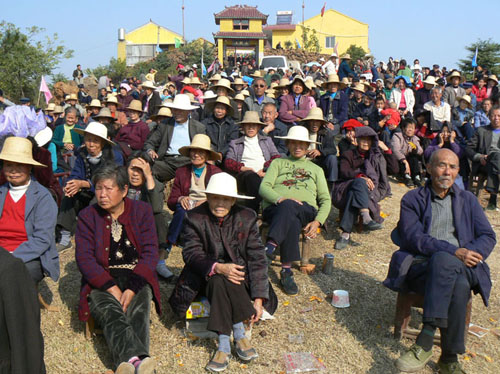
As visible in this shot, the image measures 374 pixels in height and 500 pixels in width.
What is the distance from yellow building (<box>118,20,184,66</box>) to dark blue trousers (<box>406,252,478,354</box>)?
5801 centimetres

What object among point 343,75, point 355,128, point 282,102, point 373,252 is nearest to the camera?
point 373,252

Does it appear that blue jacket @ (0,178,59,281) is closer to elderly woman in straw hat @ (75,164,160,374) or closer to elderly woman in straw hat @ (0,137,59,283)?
elderly woman in straw hat @ (0,137,59,283)

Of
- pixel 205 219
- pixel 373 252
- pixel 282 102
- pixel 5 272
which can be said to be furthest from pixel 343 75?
pixel 5 272

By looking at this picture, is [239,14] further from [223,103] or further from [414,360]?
[414,360]

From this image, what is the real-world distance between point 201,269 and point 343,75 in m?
15.7

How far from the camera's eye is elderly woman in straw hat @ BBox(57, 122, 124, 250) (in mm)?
5887

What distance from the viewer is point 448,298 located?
140 inches

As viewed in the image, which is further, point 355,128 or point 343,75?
point 343,75

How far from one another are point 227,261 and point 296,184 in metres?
1.94

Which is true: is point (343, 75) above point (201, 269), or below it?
above

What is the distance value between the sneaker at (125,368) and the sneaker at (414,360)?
2.09 meters

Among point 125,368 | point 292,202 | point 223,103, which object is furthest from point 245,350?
point 223,103

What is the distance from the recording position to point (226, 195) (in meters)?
4.05

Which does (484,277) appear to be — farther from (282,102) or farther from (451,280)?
(282,102)
